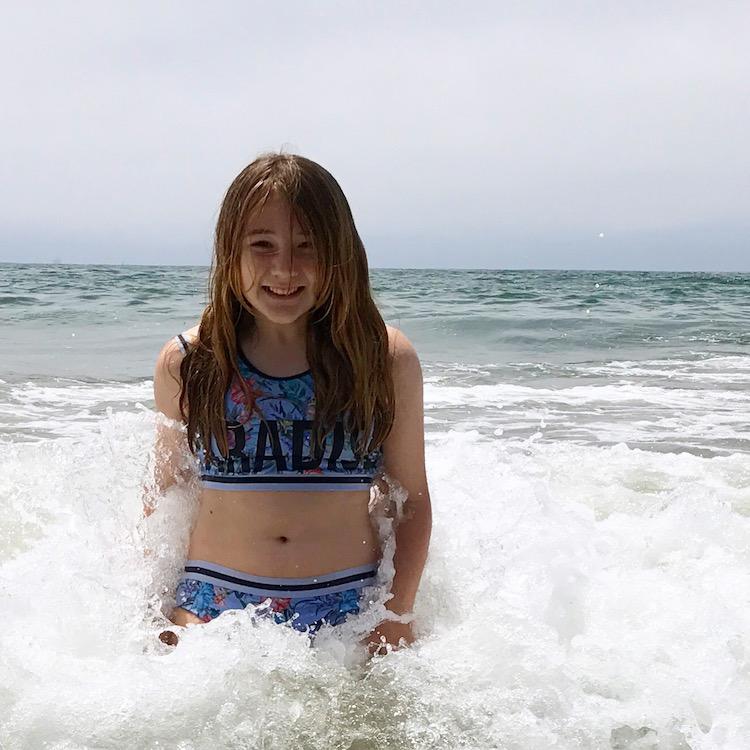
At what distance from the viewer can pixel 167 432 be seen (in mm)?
2410

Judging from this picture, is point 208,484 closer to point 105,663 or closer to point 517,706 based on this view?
point 105,663

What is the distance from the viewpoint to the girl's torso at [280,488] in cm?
225

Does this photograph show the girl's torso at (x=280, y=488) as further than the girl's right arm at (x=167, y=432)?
No

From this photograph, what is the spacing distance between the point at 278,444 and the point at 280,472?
7 centimetres

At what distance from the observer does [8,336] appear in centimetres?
1233

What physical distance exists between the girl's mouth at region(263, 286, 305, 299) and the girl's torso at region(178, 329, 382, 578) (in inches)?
7.9

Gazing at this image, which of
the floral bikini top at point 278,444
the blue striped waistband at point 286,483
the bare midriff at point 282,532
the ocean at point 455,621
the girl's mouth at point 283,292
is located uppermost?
the girl's mouth at point 283,292

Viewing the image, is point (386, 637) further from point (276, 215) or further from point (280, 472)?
point (276, 215)

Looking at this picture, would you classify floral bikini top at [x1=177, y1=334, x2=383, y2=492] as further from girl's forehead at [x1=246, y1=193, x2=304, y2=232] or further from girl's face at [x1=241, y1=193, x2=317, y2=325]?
girl's forehead at [x1=246, y1=193, x2=304, y2=232]

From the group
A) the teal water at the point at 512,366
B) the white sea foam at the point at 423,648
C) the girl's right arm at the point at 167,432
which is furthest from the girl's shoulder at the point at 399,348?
the white sea foam at the point at 423,648

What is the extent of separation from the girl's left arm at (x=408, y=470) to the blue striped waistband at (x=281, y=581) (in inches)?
3.8

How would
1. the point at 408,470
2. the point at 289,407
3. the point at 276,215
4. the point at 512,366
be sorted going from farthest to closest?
1. the point at 512,366
2. the point at 408,470
3. the point at 289,407
4. the point at 276,215

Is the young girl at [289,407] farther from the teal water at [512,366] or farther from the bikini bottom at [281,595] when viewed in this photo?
the teal water at [512,366]

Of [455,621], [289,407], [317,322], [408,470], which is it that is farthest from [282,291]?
[455,621]
